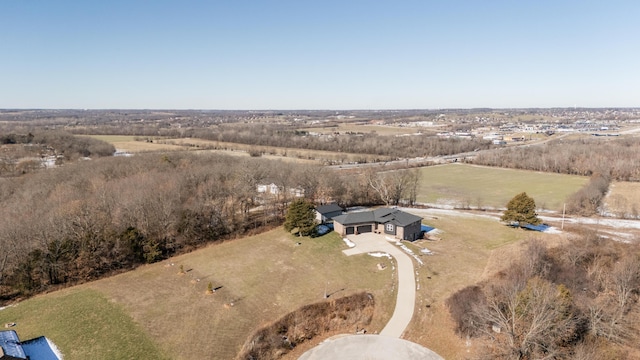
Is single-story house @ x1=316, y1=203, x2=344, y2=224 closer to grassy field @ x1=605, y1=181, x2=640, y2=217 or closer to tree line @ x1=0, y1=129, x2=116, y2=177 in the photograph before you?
grassy field @ x1=605, y1=181, x2=640, y2=217

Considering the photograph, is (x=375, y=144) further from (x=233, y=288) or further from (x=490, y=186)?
(x=233, y=288)

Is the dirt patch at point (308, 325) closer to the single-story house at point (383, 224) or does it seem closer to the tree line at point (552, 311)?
the tree line at point (552, 311)

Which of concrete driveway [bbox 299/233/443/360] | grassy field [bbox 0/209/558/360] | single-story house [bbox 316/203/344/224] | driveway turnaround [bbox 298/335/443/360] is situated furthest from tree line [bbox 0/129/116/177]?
concrete driveway [bbox 299/233/443/360]

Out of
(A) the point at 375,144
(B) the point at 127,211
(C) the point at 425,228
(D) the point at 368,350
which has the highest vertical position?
(A) the point at 375,144

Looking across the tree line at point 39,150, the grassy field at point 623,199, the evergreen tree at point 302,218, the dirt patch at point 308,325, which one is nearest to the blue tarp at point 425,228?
the evergreen tree at point 302,218

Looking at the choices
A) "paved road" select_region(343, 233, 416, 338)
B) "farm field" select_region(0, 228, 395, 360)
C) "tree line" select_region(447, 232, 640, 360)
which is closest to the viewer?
"tree line" select_region(447, 232, 640, 360)

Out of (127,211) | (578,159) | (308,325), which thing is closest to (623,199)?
(578,159)
